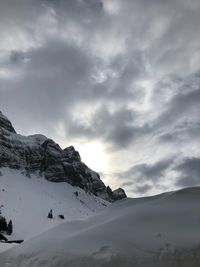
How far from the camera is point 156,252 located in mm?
6473

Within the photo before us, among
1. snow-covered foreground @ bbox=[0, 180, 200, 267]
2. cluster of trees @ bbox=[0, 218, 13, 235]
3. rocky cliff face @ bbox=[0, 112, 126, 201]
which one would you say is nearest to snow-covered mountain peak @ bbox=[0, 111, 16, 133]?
rocky cliff face @ bbox=[0, 112, 126, 201]

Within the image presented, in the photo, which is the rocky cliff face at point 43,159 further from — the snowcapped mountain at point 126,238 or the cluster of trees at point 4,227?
the snowcapped mountain at point 126,238

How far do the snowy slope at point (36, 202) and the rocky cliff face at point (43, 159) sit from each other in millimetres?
3643

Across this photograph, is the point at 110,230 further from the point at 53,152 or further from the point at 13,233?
the point at 53,152

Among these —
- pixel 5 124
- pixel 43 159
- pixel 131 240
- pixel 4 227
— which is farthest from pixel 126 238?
pixel 5 124

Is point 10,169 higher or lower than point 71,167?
lower

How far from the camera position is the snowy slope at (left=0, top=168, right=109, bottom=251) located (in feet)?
178

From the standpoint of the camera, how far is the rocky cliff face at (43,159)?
324 ft

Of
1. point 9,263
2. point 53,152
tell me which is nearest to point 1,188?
point 53,152

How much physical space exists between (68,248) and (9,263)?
5.08ft

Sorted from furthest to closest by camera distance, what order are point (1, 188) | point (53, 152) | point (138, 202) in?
point (53, 152)
point (1, 188)
point (138, 202)

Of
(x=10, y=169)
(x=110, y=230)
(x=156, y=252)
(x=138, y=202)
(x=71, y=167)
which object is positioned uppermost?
(x=71, y=167)

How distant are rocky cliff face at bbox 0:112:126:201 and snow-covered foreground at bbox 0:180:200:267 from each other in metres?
85.2

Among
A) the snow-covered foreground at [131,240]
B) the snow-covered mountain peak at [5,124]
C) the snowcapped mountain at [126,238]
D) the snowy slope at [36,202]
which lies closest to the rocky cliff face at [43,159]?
the snow-covered mountain peak at [5,124]
